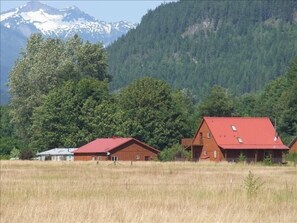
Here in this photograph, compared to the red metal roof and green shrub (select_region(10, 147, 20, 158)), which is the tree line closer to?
green shrub (select_region(10, 147, 20, 158))

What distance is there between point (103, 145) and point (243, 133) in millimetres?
16352

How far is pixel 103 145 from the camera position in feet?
299

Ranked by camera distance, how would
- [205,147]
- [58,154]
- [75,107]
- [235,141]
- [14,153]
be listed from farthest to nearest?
[75,107] < [14,153] < [58,154] < [205,147] < [235,141]

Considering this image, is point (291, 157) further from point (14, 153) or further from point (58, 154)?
point (14, 153)

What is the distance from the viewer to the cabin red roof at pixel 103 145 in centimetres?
8946

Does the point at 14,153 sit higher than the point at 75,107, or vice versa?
the point at 75,107

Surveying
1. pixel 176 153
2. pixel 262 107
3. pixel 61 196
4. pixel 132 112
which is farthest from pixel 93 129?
pixel 61 196

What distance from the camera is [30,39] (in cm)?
11488

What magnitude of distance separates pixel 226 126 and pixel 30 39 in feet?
125

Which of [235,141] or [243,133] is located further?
[243,133]

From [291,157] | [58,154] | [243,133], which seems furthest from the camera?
[58,154]

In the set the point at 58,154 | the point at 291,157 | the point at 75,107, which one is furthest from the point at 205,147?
the point at 75,107

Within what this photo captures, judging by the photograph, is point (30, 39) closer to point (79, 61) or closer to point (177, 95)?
point (79, 61)

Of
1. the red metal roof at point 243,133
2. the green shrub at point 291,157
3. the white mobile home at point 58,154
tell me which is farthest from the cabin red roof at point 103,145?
the green shrub at point 291,157
